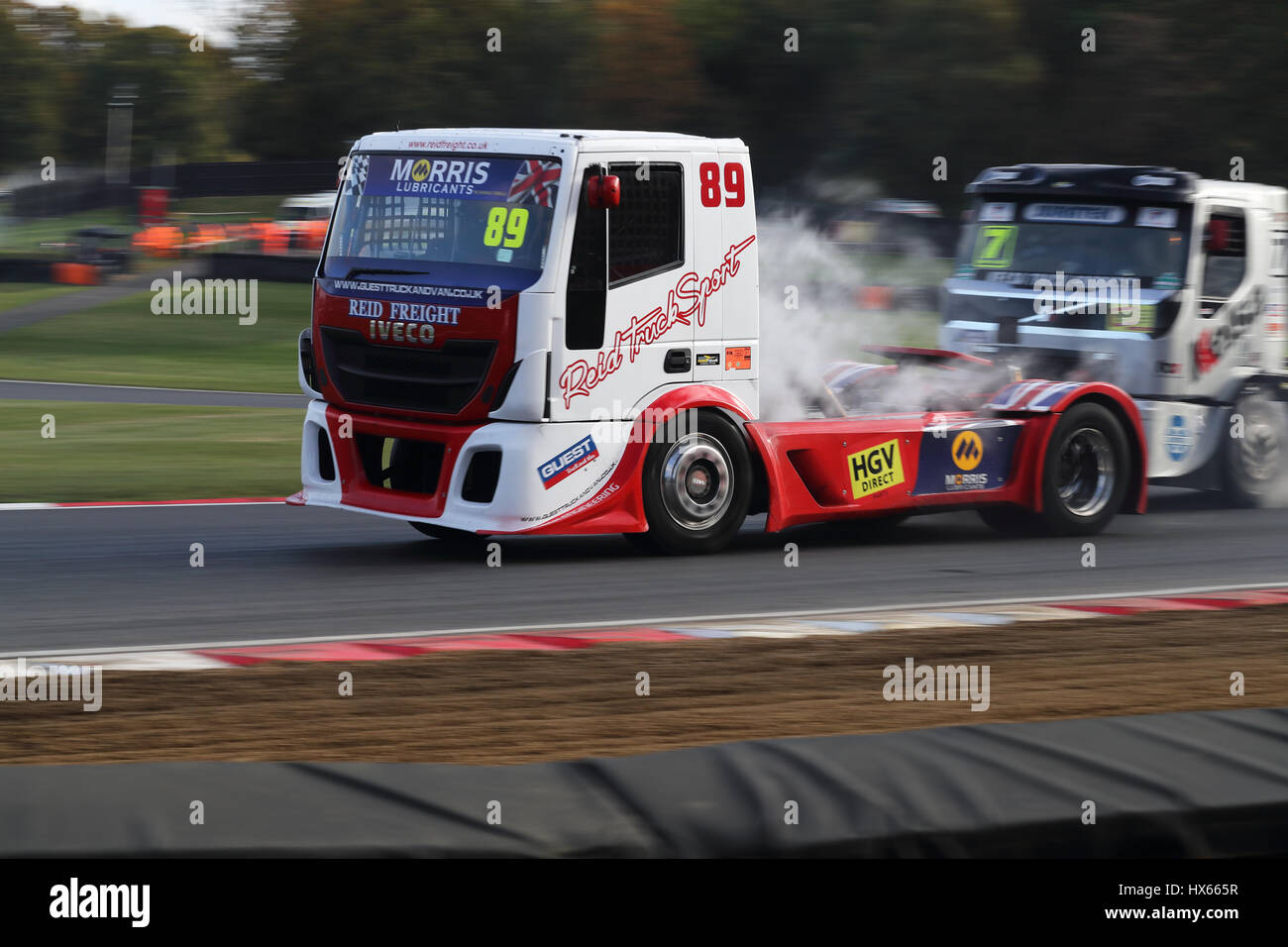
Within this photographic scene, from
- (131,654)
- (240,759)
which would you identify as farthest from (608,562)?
(240,759)

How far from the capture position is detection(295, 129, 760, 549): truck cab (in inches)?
383

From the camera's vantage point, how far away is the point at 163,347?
94.8 feet

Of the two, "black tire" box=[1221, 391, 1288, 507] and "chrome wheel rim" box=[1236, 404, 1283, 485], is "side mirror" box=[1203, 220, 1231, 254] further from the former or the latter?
"chrome wheel rim" box=[1236, 404, 1283, 485]

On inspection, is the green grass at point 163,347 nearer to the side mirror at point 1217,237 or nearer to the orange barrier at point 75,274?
the orange barrier at point 75,274

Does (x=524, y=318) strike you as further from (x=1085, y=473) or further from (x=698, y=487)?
(x=1085, y=473)

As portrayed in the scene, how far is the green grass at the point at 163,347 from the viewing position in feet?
80.3

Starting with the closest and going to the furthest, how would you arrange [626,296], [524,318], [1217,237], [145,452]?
[524,318], [626,296], [1217,237], [145,452]

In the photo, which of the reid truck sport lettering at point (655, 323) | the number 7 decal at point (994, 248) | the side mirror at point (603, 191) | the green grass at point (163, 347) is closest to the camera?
the side mirror at point (603, 191)

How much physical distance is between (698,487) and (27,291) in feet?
87.0

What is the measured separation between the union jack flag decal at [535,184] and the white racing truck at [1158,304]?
414cm

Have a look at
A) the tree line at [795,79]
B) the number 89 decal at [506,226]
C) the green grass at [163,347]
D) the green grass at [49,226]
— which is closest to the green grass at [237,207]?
the green grass at [49,226]

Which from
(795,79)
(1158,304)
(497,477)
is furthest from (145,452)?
(795,79)

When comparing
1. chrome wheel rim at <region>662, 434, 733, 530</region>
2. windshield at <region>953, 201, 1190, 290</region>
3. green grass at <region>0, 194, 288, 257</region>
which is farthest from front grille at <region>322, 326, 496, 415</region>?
green grass at <region>0, 194, 288, 257</region>

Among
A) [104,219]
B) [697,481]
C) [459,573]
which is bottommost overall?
[459,573]
